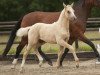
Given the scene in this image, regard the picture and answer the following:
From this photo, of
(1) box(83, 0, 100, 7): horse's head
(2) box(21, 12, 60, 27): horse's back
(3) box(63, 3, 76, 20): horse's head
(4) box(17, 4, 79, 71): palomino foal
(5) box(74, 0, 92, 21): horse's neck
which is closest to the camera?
(3) box(63, 3, 76, 20): horse's head

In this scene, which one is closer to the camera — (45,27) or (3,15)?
(45,27)

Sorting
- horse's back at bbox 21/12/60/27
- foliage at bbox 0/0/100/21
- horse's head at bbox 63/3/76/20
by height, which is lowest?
foliage at bbox 0/0/100/21

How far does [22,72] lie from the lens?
31.8 feet

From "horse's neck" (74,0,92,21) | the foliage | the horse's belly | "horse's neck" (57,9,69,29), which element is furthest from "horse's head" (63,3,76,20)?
the foliage

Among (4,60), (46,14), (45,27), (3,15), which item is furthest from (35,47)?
(3,15)

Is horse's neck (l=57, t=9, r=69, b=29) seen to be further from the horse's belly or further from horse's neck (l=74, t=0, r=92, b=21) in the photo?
horse's neck (l=74, t=0, r=92, b=21)

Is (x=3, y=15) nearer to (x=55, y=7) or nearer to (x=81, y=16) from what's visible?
(x=55, y=7)

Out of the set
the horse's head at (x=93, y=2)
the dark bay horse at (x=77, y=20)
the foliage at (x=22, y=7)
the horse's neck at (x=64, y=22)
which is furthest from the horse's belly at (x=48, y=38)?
the foliage at (x=22, y=7)

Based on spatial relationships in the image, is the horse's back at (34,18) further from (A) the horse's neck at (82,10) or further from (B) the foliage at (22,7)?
(B) the foliage at (22,7)

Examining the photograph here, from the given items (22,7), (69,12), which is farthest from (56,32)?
(22,7)

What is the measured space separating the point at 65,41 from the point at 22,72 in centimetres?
125

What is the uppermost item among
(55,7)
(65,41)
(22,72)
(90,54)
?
(65,41)

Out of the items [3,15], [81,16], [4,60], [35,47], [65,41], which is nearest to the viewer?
[65,41]

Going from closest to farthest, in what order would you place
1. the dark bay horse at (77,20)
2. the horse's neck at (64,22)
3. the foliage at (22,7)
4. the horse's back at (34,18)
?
the horse's neck at (64,22) → the dark bay horse at (77,20) → the horse's back at (34,18) → the foliage at (22,7)
